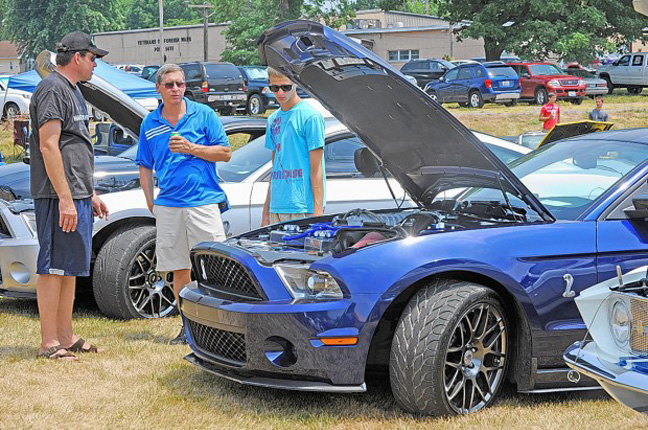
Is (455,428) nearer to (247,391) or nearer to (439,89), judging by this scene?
(247,391)

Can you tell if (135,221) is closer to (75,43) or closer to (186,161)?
(186,161)

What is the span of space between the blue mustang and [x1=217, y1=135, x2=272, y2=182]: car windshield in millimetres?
2032

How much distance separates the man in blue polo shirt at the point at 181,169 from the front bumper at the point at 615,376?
2.76 meters

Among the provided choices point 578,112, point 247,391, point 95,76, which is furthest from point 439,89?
point 247,391

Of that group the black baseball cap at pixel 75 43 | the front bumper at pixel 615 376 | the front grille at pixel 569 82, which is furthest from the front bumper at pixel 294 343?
the front grille at pixel 569 82

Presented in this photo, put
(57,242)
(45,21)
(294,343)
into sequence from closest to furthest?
(294,343)
(57,242)
(45,21)

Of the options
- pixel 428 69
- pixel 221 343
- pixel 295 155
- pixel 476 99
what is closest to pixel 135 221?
pixel 295 155

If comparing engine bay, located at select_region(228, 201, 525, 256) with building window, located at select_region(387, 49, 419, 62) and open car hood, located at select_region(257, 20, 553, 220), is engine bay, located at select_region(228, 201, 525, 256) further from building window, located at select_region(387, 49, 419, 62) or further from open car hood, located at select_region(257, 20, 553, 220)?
building window, located at select_region(387, 49, 419, 62)

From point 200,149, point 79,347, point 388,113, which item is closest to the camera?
point 388,113

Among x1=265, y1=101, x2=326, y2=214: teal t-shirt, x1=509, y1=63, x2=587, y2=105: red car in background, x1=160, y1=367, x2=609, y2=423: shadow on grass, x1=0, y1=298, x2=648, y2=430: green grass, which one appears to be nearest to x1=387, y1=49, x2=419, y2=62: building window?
x1=509, y1=63, x2=587, y2=105: red car in background

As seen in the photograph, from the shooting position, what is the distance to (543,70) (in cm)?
3256

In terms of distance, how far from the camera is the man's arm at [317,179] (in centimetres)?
616

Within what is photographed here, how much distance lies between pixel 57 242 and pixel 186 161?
95cm

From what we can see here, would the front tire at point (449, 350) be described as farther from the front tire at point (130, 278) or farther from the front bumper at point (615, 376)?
the front tire at point (130, 278)
